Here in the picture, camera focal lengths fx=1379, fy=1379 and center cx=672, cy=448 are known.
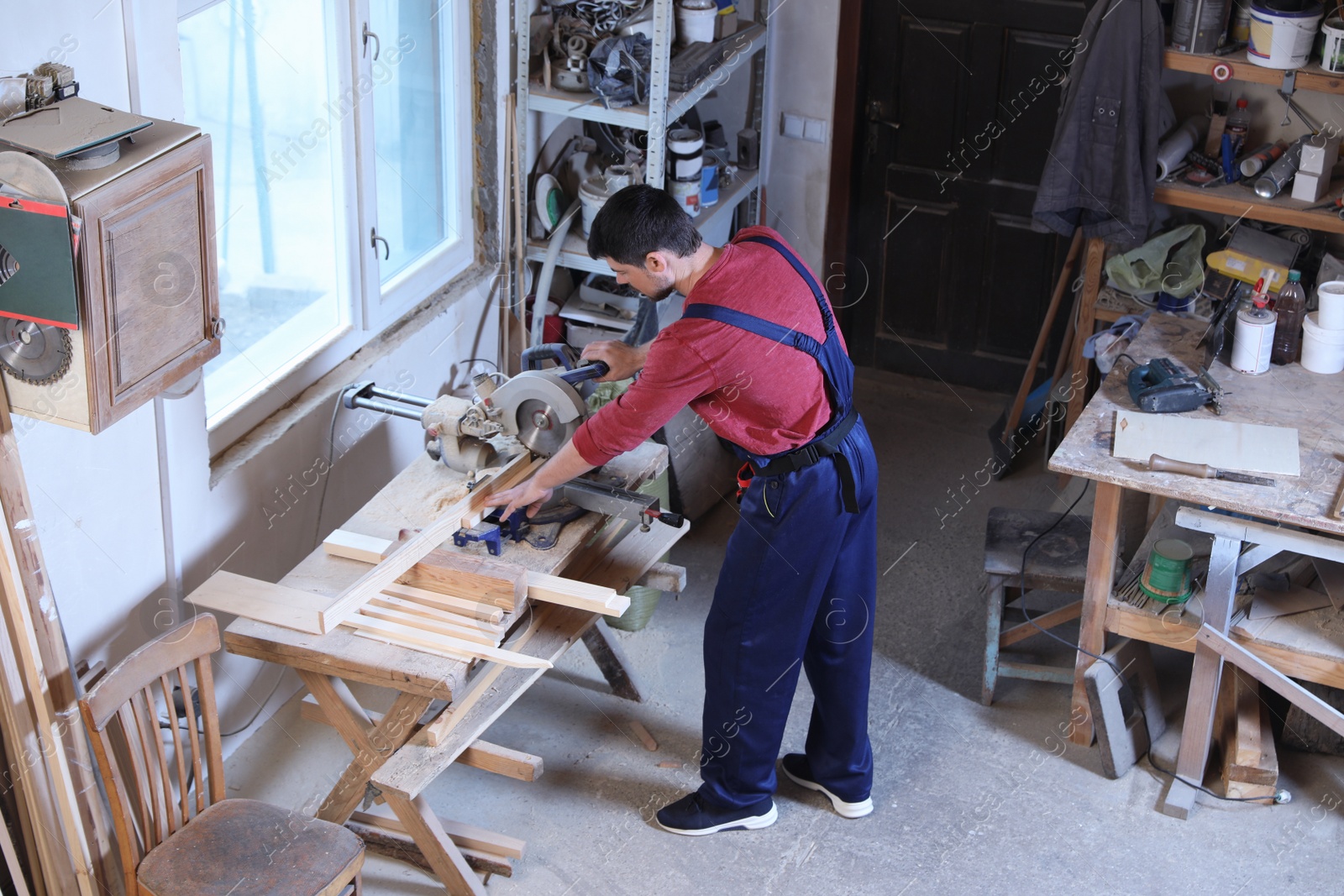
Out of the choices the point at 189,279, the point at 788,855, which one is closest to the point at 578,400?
the point at 189,279

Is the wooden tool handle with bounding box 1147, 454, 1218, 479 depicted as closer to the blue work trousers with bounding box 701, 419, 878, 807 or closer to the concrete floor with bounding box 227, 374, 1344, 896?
the blue work trousers with bounding box 701, 419, 878, 807

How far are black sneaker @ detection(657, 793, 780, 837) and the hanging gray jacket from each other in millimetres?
2249

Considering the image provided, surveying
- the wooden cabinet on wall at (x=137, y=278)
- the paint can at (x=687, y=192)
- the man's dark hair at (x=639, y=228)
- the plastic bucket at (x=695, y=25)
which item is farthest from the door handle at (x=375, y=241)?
the wooden cabinet on wall at (x=137, y=278)

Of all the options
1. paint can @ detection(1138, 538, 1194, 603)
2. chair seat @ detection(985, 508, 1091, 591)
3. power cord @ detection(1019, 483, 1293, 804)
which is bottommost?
power cord @ detection(1019, 483, 1293, 804)

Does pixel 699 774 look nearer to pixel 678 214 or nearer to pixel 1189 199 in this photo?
pixel 678 214

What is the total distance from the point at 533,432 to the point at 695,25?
5.82 feet

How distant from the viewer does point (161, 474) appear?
316cm

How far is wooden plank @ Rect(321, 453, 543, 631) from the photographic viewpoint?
2943 millimetres

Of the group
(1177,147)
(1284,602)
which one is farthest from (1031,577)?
(1177,147)

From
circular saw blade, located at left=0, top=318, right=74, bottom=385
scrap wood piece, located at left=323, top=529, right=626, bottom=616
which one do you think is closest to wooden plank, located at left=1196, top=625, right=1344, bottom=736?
scrap wood piece, located at left=323, top=529, right=626, bottom=616

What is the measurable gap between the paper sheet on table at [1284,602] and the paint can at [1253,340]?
0.63 metres

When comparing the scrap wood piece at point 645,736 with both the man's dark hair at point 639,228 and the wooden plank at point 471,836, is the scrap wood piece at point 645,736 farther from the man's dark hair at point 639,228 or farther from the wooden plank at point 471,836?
the man's dark hair at point 639,228

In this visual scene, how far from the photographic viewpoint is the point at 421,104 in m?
4.11

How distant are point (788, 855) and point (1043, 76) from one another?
292 centimetres
